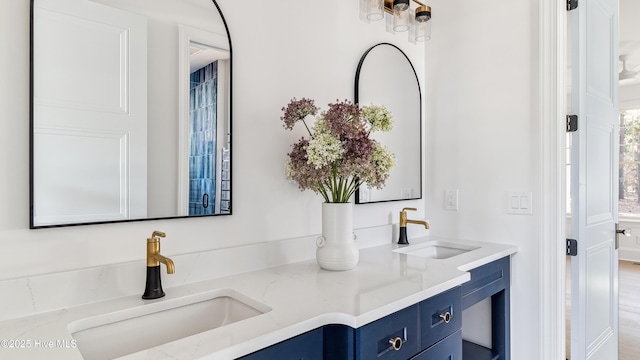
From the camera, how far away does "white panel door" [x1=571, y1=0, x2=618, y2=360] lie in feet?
5.88

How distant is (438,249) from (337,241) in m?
0.89

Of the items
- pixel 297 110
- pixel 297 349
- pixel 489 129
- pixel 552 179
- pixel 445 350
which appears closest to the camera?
pixel 297 349

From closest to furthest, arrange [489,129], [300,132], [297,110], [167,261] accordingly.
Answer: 1. [167,261]
2. [297,110]
3. [300,132]
4. [489,129]

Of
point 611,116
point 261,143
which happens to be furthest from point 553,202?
point 261,143

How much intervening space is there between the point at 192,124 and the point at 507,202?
158 centimetres

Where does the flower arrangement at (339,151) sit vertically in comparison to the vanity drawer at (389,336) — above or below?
above

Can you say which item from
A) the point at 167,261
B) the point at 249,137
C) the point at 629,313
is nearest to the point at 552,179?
the point at 249,137

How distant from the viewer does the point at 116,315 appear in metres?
0.97

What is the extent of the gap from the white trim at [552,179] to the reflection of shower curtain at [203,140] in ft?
5.02

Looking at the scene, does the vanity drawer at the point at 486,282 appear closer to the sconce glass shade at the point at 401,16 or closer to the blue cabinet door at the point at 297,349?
the blue cabinet door at the point at 297,349

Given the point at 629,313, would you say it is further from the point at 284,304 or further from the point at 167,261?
the point at 167,261

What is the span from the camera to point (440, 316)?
1233mm

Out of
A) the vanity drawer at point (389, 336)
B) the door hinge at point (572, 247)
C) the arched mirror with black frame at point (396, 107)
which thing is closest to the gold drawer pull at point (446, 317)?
the vanity drawer at point (389, 336)

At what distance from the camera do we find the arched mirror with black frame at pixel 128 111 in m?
1.00
